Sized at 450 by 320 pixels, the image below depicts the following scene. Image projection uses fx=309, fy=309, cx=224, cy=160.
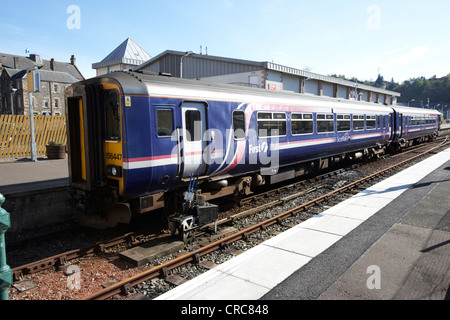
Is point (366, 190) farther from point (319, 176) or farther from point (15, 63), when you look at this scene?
point (15, 63)

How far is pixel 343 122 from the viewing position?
13.9 m

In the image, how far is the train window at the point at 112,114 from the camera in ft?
20.4

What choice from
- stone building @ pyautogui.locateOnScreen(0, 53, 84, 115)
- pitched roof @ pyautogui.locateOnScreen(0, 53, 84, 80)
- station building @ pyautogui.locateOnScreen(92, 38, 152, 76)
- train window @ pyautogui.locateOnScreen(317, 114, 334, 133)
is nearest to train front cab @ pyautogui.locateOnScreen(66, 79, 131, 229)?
train window @ pyautogui.locateOnScreen(317, 114, 334, 133)

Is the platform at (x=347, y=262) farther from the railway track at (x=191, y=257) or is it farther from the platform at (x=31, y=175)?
the platform at (x=31, y=175)

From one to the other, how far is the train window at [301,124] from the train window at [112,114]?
6183 millimetres

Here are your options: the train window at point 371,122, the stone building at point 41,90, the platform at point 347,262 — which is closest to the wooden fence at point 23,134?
the platform at point 347,262

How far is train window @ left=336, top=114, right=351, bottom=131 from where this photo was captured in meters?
13.5

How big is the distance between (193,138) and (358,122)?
1102cm

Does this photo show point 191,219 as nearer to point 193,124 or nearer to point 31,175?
point 193,124

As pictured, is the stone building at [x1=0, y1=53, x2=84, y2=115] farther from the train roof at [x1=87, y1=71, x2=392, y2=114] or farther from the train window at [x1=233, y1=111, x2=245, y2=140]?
the train window at [x1=233, y1=111, x2=245, y2=140]

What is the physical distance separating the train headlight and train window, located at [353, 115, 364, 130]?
39.9 ft

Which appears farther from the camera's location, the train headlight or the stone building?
the stone building
